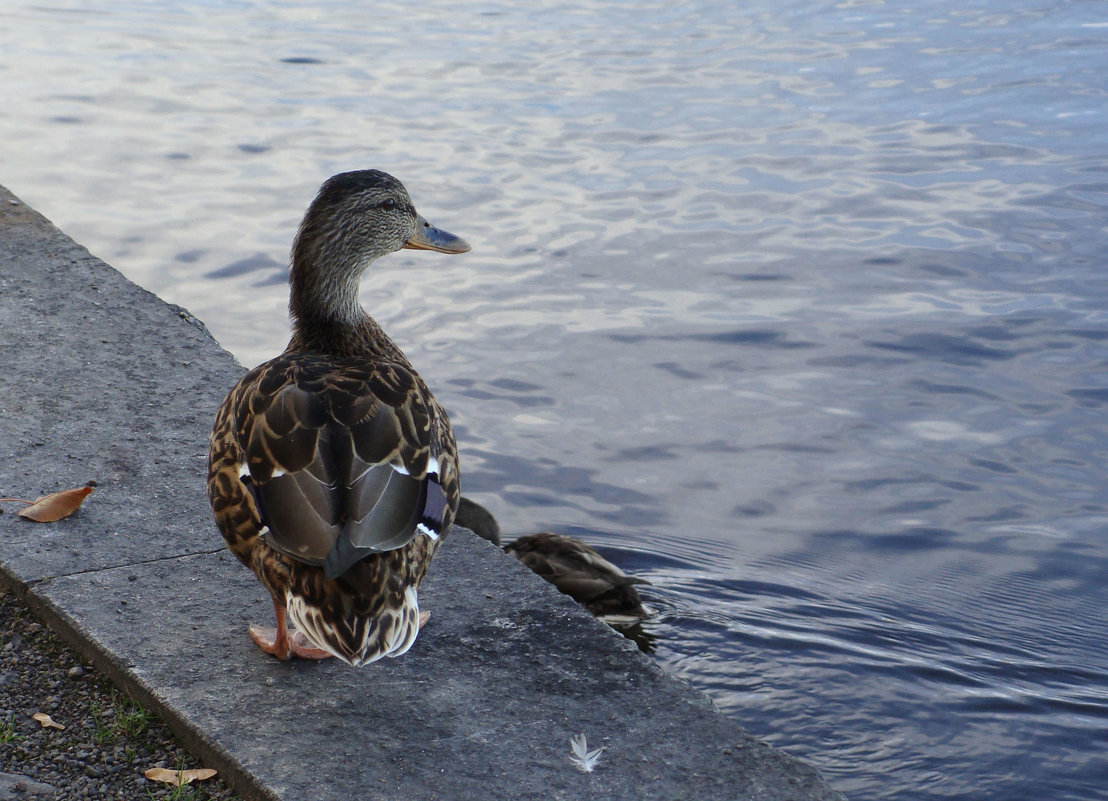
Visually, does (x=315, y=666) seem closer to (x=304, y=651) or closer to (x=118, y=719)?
(x=304, y=651)

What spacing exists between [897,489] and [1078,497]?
2.74 feet

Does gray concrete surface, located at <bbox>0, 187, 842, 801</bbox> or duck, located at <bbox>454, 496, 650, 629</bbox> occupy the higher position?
gray concrete surface, located at <bbox>0, 187, 842, 801</bbox>

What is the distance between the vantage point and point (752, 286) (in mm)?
8586

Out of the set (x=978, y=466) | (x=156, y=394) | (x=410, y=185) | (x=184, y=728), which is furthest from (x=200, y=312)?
(x=184, y=728)

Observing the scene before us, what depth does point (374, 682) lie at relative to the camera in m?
3.57

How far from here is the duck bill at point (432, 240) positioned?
4617 millimetres

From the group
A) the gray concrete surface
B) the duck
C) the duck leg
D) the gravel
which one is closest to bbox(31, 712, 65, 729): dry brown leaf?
the gravel

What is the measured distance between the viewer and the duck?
5348 millimetres

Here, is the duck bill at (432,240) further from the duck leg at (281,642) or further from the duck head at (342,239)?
the duck leg at (281,642)

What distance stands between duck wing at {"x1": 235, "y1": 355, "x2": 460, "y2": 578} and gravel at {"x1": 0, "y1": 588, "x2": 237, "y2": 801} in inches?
25.9

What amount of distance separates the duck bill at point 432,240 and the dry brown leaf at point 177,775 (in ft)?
6.65

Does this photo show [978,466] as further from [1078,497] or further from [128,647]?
[128,647]

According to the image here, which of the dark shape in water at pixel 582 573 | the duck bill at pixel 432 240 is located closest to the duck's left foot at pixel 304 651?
the duck bill at pixel 432 240

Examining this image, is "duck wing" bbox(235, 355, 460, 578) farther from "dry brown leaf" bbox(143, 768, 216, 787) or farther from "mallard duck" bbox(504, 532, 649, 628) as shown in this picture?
"mallard duck" bbox(504, 532, 649, 628)
